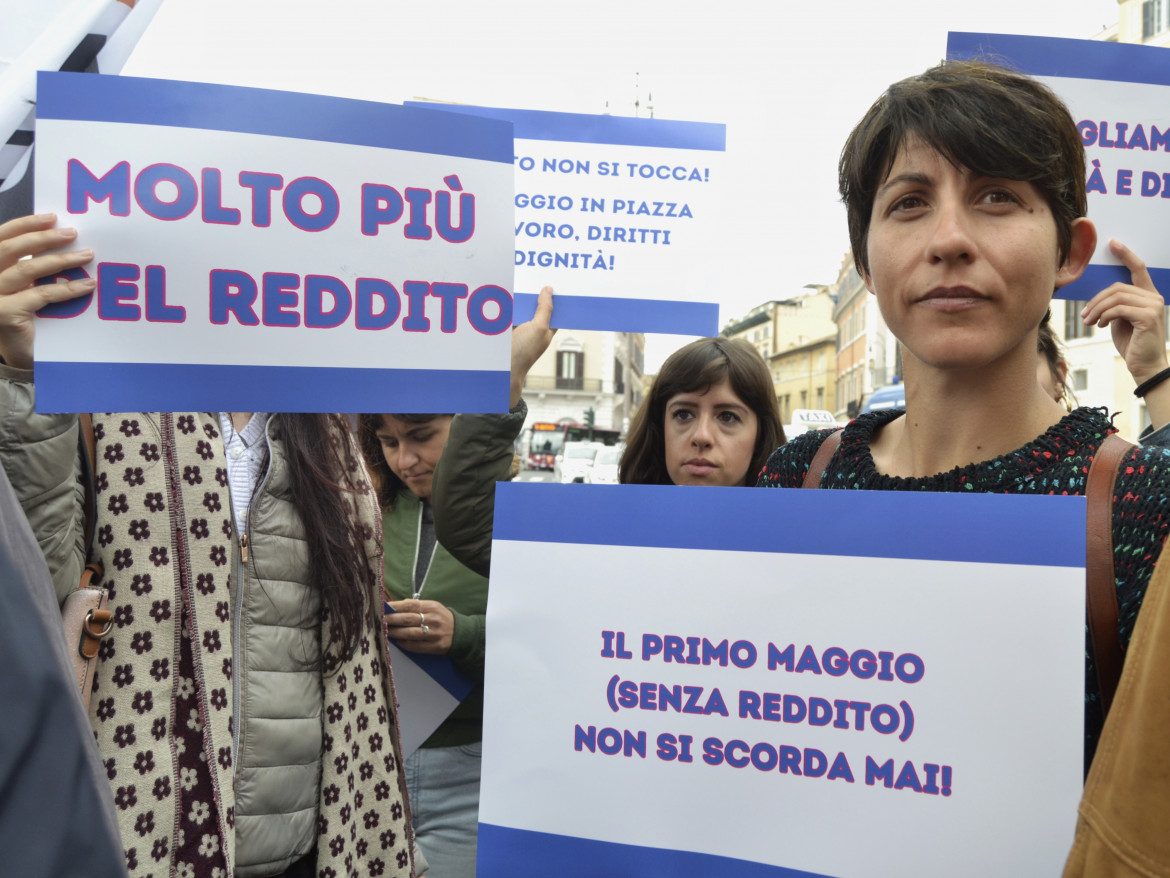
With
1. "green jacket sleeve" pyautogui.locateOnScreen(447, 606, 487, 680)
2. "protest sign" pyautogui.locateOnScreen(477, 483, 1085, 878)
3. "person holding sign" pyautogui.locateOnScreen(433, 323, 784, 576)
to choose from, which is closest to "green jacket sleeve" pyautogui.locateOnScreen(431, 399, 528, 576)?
"person holding sign" pyautogui.locateOnScreen(433, 323, 784, 576)

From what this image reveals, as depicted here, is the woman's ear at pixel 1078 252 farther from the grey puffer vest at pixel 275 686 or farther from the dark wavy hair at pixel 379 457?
the dark wavy hair at pixel 379 457

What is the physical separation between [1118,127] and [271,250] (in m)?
2.09

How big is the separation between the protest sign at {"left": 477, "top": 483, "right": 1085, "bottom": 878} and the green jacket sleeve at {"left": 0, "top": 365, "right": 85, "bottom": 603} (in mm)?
798

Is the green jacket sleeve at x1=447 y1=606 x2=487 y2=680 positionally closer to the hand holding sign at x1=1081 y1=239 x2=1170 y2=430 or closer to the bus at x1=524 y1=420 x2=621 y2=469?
the hand holding sign at x1=1081 y1=239 x2=1170 y2=430

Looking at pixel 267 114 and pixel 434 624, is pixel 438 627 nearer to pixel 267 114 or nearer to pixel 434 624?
pixel 434 624

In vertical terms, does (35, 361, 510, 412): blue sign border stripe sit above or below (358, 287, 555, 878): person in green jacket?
above

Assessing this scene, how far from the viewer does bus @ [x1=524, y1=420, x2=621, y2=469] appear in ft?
155

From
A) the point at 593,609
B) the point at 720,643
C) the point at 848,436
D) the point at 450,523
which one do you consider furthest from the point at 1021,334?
the point at 450,523

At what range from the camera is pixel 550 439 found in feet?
157

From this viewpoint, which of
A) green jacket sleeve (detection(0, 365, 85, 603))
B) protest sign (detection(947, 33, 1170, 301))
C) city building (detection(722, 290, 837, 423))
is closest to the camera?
green jacket sleeve (detection(0, 365, 85, 603))

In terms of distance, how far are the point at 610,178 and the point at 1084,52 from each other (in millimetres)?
1224

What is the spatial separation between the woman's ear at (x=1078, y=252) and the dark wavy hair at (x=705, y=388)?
150cm

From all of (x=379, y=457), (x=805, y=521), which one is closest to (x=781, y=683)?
(x=805, y=521)

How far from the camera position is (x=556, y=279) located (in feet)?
8.01
